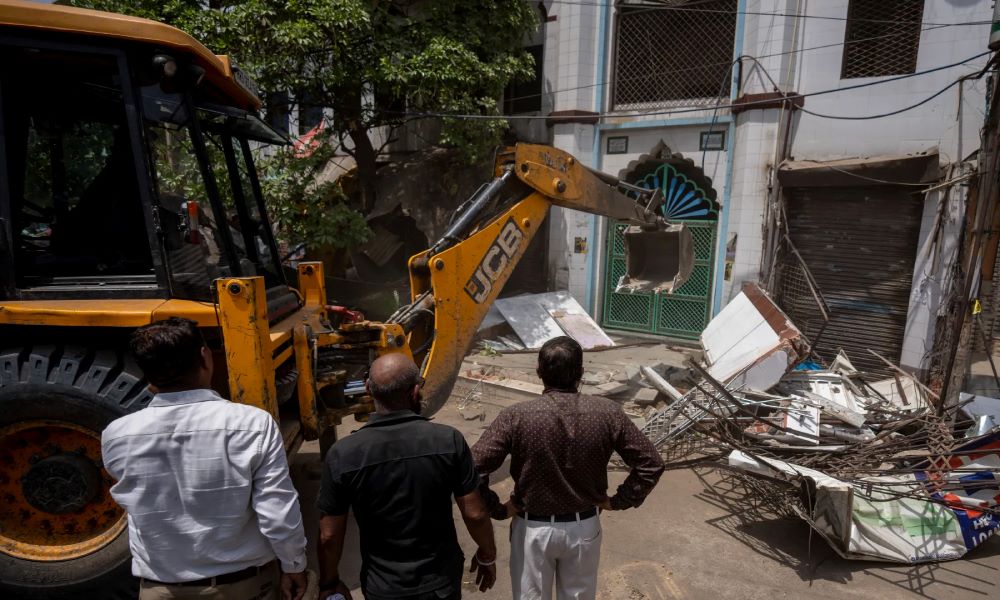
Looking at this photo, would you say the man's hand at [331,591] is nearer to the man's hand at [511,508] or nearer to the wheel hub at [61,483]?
the man's hand at [511,508]

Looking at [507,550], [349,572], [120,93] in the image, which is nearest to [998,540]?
[507,550]

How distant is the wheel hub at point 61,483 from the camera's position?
302cm

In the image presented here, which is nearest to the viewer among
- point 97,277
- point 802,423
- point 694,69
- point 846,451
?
point 97,277

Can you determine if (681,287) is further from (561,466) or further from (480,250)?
(561,466)

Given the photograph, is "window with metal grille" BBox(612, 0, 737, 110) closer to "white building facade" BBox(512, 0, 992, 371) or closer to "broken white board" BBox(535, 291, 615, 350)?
"white building facade" BBox(512, 0, 992, 371)

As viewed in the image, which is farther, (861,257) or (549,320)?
(549,320)

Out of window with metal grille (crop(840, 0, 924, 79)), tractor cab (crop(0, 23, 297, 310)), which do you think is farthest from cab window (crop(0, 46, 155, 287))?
window with metal grille (crop(840, 0, 924, 79))

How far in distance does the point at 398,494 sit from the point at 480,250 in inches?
103

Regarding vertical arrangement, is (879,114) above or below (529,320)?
above

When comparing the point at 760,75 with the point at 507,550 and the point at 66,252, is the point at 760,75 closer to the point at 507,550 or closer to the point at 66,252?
the point at 507,550

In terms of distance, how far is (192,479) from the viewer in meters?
1.92

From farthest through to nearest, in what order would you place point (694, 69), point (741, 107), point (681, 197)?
point (681, 197), point (694, 69), point (741, 107)

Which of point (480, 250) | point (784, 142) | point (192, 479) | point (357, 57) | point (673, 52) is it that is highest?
point (673, 52)

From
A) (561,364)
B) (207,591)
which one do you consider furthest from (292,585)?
(561,364)
